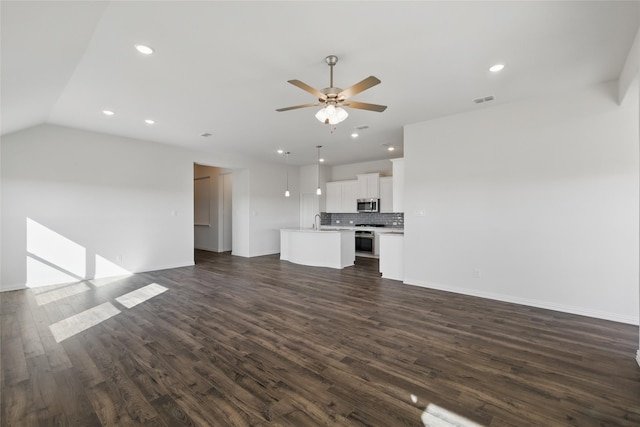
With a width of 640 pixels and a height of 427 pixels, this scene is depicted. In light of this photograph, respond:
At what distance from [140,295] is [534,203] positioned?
6003mm

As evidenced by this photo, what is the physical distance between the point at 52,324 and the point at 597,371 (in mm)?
5505

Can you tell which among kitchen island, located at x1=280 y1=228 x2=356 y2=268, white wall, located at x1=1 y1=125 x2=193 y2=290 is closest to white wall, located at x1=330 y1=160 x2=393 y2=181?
kitchen island, located at x1=280 y1=228 x2=356 y2=268

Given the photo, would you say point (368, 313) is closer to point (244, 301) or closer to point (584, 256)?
point (244, 301)

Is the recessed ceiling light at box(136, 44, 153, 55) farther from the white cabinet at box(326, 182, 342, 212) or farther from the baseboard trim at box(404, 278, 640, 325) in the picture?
the white cabinet at box(326, 182, 342, 212)

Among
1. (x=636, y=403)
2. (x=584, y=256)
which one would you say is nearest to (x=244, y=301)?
(x=636, y=403)

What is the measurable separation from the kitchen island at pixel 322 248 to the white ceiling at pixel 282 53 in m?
3.08

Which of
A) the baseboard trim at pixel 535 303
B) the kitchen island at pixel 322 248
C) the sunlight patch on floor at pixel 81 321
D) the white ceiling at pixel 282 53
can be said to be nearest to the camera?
the white ceiling at pixel 282 53

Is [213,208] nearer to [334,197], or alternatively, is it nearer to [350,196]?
[334,197]

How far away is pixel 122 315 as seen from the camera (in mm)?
3535

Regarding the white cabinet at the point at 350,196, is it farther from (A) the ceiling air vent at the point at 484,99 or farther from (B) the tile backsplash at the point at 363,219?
(A) the ceiling air vent at the point at 484,99

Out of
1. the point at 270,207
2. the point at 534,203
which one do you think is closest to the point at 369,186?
the point at 270,207

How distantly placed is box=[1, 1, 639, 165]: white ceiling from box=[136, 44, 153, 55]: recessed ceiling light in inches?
3.1

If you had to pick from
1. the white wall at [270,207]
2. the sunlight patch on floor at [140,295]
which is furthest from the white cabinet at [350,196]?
the sunlight patch on floor at [140,295]

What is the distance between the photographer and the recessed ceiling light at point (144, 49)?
103 inches
